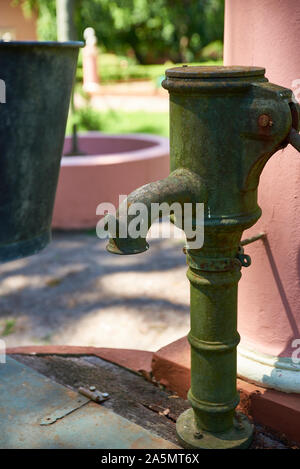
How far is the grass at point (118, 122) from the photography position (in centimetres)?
863

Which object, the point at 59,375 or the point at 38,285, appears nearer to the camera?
the point at 59,375

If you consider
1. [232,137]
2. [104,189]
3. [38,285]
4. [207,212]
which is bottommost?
[38,285]

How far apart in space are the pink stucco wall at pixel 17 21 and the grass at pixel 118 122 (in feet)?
35.5

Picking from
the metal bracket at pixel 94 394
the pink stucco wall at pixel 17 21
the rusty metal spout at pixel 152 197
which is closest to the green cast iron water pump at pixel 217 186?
the rusty metal spout at pixel 152 197

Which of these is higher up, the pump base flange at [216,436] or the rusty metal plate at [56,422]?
the pump base flange at [216,436]

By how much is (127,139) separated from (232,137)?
17.4ft

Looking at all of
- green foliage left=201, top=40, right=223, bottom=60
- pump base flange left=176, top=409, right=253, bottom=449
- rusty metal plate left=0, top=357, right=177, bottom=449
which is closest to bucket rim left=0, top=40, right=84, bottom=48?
rusty metal plate left=0, top=357, right=177, bottom=449

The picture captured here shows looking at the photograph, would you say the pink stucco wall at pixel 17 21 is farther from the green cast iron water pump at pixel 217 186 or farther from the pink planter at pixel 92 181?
the green cast iron water pump at pixel 217 186

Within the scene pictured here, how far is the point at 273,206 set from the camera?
1692mm

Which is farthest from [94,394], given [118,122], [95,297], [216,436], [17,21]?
[17,21]

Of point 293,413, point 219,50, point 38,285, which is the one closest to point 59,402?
point 293,413

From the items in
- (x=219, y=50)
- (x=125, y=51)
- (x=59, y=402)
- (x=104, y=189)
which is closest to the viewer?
(x=59, y=402)

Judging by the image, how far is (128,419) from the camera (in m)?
Answer: 1.70
